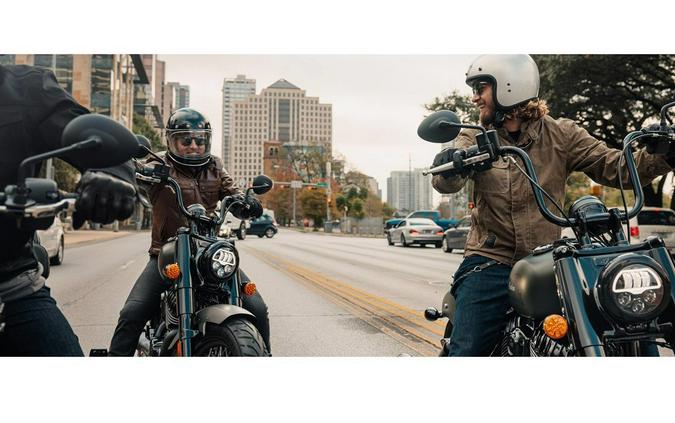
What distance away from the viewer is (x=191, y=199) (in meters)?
3.17

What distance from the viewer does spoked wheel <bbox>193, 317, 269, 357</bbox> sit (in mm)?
2416

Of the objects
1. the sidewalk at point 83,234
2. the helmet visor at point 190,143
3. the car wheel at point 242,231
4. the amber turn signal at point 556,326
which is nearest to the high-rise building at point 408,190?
the car wheel at point 242,231

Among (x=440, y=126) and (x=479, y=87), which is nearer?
(x=440, y=126)

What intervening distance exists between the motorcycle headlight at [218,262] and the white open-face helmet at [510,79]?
1217 millimetres

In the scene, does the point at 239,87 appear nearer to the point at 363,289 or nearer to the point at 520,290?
the point at 363,289

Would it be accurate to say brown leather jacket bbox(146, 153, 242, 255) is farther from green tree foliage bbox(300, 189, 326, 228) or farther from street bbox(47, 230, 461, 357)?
green tree foliage bbox(300, 189, 326, 228)

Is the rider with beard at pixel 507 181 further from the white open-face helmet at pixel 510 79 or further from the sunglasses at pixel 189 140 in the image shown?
the sunglasses at pixel 189 140

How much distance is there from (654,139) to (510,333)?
81 centimetres

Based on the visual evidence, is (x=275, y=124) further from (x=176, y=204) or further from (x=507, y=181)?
(x=507, y=181)

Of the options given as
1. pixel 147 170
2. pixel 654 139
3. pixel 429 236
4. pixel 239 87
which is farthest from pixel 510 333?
pixel 429 236

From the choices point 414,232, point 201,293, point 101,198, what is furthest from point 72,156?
point 414,232

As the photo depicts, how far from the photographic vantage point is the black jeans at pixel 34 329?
187cm

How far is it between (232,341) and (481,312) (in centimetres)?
94

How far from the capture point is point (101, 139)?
1493 mm
